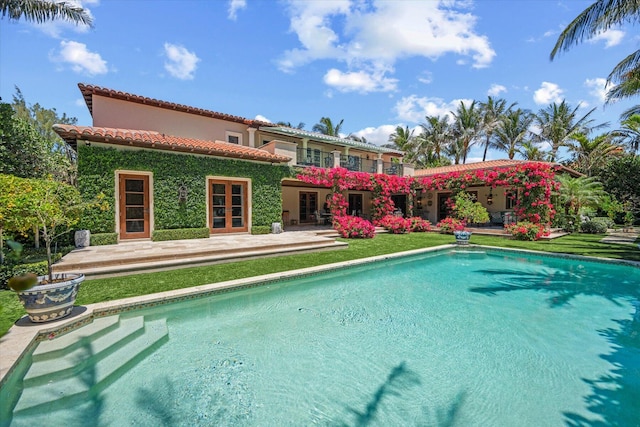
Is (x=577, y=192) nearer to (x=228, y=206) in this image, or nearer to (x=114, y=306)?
(x=228, y=206)

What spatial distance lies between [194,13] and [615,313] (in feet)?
51.6

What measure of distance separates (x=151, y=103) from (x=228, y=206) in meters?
6.61

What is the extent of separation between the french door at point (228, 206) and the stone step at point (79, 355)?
860 centimetres

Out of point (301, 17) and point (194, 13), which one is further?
point (301, 17)

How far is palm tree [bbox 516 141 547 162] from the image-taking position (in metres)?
29.9

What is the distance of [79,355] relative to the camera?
14.3ft

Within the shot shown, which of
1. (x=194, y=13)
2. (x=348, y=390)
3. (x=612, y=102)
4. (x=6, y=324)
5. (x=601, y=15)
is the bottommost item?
(x=348, y=390)

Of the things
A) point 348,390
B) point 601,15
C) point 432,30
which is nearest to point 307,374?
point 348,390

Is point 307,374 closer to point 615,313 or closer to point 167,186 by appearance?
point 615,313

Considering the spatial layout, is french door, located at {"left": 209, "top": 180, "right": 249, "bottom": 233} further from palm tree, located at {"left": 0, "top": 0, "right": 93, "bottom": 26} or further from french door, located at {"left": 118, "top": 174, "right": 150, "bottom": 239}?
palm tree, located at {"left": 0, "top": 0, "right": 93, "bottom": 26}

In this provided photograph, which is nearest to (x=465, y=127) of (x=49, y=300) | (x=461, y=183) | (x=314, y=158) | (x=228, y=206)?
(x=461, y=183)

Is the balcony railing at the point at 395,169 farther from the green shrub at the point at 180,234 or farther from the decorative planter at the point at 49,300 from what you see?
the decorative planter at the point at 49,300

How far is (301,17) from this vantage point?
12.5 metres

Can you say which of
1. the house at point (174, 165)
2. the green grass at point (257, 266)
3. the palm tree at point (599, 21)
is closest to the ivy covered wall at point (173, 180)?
the house at point (174, 165)
